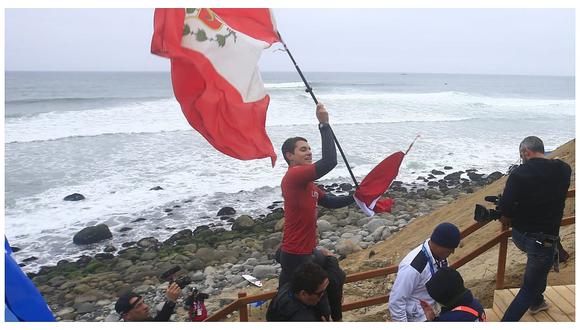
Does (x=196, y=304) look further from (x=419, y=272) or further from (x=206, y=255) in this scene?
(x=206, y=255)

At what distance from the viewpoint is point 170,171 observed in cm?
1945

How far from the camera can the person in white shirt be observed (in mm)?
3268

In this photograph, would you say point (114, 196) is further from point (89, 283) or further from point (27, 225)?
point (89, 283)

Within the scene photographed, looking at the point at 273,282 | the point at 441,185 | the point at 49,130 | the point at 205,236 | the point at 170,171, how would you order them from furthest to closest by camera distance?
1. the point at 49,130
2. the point at 170,171
3. the point at 441,185
4. the point at 205,236
5. the point at 273,282

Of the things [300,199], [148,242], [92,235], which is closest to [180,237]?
[148,242]

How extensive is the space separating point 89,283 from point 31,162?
12.1m

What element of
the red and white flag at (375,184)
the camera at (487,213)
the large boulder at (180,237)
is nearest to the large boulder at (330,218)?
the large boulder at (180,237)

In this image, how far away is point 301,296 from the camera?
3.01 meters

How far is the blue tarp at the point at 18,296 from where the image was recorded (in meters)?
3.06

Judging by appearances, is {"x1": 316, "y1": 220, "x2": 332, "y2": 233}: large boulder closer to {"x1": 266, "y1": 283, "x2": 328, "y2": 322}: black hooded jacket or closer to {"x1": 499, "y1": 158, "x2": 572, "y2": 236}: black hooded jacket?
{"x1": 499, "y1": 158, "x2": 572, "y2": 236}: black hooded jacket

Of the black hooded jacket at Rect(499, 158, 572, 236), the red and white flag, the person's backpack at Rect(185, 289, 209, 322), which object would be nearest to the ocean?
the person's backpack at Rect(185, 289, 209, 322)

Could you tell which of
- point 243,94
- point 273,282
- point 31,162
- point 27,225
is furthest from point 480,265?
point 31,162

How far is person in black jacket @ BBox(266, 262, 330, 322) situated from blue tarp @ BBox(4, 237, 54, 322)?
155cm

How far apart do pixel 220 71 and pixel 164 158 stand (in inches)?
727
